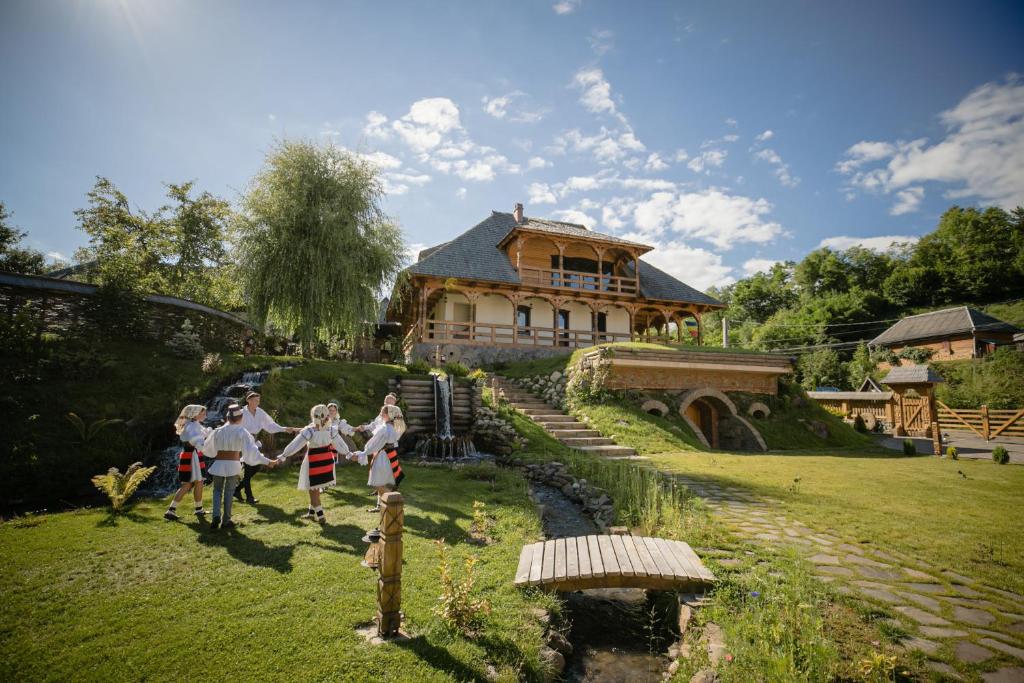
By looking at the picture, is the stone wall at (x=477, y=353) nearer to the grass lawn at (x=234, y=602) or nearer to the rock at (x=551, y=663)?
the grass lawn at (x=234, y=602)

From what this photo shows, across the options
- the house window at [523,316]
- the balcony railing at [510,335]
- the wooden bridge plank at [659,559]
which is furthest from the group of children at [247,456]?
the house window at [523,316]

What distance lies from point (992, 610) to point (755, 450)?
12960 millimetres

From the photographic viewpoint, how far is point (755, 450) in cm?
1591

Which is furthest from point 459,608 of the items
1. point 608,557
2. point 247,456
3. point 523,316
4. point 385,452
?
point 523,316

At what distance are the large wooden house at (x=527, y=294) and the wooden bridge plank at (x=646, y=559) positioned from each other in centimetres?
1561

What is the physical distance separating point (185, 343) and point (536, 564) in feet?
46.8

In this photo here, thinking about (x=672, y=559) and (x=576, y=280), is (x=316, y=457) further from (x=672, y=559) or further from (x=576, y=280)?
(x=576, y=280)

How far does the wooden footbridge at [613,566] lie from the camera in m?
4.48

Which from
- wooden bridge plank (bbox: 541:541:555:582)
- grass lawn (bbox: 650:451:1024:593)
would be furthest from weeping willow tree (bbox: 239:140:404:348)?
wooden bridge plank (bbox: 541:541:555:582)

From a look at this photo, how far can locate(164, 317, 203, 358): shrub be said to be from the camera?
13.8 meters

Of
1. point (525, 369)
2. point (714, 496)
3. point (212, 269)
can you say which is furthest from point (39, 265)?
point (714, 496)

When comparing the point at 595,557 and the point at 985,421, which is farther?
the point at 985,421

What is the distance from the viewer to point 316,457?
6801mm

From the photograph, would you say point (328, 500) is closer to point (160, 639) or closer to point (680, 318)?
point (160, 639)
